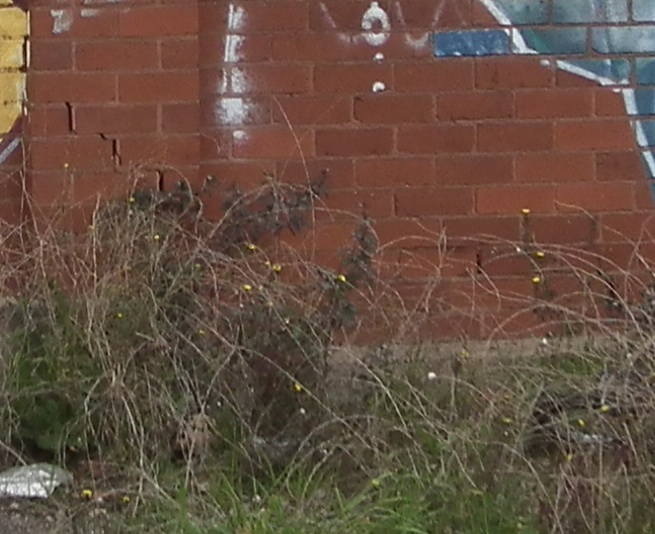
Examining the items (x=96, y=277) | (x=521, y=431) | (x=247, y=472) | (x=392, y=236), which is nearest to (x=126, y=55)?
(x=96, y=277)

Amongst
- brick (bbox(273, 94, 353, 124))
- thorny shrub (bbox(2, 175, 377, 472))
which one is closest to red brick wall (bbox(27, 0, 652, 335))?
brick (bbox(273, 94, 353, 124))

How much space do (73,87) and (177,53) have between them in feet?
1.16

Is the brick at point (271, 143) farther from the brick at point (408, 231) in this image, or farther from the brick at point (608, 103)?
the brick at point (608, 103)

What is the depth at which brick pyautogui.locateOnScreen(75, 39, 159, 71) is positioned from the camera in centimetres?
390

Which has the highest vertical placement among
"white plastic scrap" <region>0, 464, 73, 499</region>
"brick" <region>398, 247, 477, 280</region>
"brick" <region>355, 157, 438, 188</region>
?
"brick" <region>355, 157, 438, 188</region>

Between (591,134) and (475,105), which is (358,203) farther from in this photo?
(591,134)

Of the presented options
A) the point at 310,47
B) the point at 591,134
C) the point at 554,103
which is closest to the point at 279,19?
the point at 310,47

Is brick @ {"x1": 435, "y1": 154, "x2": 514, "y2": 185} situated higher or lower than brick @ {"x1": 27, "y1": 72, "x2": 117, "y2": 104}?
lower

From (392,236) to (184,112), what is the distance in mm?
815

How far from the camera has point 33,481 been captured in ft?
10.5

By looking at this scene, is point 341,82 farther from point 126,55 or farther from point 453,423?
point 453,423

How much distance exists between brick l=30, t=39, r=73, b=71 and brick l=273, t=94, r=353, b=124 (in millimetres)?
689

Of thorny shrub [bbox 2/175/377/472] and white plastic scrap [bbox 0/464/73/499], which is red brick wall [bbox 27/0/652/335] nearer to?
thorny shrub [bbox 2/175/377/472]

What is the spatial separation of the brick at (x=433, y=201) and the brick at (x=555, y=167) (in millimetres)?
197
